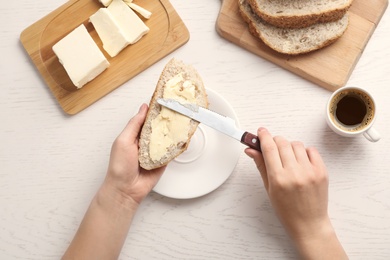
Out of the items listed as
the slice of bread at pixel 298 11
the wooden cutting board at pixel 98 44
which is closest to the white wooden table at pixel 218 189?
the wooden cutting board at pixel 98 44

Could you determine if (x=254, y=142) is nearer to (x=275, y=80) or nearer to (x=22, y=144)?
(x=275, y=80)

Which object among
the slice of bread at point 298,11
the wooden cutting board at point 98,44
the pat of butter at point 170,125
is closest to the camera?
the pat of butter at point 170,125

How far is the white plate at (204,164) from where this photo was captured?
1.49 m

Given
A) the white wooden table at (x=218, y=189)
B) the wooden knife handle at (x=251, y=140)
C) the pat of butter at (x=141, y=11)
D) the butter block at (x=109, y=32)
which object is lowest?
the white wooden table at (x=218, y=189)

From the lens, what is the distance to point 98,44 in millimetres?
1629

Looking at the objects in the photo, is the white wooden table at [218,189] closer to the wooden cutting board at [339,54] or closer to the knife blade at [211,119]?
the wooden cutting board at [339,54]

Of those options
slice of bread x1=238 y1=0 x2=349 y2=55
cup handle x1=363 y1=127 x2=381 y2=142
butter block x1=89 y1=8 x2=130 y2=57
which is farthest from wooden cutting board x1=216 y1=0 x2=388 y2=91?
butter block x1=89 y1=8 x2=130 y2=57

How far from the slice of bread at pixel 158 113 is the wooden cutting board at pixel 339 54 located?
0.89ft

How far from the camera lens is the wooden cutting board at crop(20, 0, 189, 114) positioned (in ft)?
5.24

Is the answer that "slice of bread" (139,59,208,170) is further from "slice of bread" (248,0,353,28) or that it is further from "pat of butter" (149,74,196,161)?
"slice of bread" (248,0,353,28)

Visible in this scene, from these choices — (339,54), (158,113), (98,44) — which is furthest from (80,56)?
(339,54)

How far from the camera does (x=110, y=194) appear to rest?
56.6 inches

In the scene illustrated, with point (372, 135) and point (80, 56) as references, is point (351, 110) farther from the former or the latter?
point (80, 56)

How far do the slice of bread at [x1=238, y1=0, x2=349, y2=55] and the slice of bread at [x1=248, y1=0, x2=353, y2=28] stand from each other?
2cm
